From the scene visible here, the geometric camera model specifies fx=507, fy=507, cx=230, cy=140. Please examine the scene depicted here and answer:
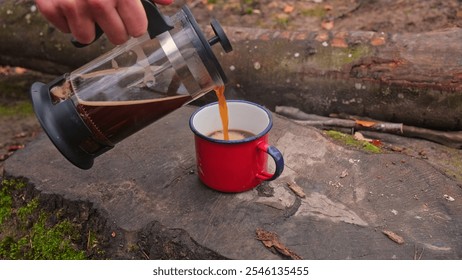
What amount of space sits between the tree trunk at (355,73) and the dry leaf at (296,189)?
1027 mm

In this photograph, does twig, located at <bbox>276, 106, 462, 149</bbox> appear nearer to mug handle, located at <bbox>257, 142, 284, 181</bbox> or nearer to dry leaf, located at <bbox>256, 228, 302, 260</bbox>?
mug handle, located at <bbox>257, 142, 284, 181</bbox>

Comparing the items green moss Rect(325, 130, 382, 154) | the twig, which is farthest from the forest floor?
green moss Rect(325, 130, 382, 154)

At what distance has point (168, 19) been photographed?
1.62 metres

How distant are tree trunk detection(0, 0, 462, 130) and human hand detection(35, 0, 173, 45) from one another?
1.54m

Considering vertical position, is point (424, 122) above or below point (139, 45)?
below

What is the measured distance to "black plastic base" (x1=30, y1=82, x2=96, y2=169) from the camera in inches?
67.3

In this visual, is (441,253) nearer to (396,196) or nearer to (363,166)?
(396,196)

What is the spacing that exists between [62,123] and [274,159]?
2.41ft

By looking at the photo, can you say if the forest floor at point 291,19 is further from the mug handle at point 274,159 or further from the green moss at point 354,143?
the mug handle at point 274,159

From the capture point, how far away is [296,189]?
1959 millimetres

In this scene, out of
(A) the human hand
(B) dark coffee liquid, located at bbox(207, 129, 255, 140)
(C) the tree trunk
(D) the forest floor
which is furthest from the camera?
(D) the forest floor

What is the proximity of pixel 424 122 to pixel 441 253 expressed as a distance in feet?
4.12

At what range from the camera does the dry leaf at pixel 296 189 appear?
194 centimetres
